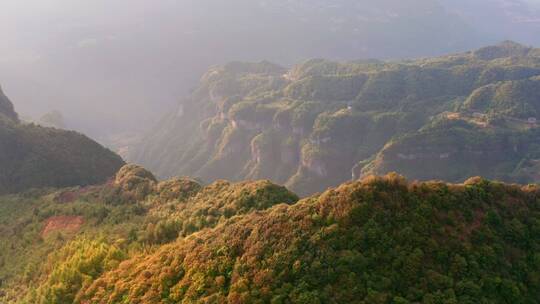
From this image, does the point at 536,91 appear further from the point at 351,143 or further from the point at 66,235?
the point at 66,235

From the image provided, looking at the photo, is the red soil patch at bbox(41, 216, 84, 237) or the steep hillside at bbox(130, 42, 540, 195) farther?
the steep hillside at bbox(130, 42, 540, 195)

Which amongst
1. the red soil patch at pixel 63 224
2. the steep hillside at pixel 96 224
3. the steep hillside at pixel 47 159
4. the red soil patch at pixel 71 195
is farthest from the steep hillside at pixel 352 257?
the steep hillside at pixel 47 159

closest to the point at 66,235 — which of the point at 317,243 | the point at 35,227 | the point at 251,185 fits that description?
the point at 35,227

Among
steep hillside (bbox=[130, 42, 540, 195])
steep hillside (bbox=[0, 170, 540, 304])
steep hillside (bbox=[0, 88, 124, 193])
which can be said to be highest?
steep hillside (bbox=[0, 170, 540, 304])

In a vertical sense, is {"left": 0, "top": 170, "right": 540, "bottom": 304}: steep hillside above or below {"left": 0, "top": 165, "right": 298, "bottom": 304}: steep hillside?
above

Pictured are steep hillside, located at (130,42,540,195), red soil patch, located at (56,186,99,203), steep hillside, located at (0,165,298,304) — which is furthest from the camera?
steep hillside, located at (130,42,540,195)

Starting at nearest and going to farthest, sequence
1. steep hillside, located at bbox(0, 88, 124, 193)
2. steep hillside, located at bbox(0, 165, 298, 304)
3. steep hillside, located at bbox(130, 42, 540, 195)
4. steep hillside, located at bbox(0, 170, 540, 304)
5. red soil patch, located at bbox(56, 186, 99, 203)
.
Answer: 1. steep hillside, located at bbox(0, 170, 540, 304)
2. steep hillside, located at bbox(0, 165, 298, 304)
3. red soil patch, located at bbox(56, 186, 99, 203)
4. steep hillside, located at bbox(0, 88, 124, 193)
5. steep hillside, located at bbox(130, 42, 540, 195)

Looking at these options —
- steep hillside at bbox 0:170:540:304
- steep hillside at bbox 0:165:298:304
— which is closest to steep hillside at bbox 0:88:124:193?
steep hillside at bbox 0:165:298:304

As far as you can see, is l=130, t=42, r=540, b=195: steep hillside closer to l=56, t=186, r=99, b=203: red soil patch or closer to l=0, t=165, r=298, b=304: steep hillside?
l=56, t=186, r=99, b=203: red soil patch
